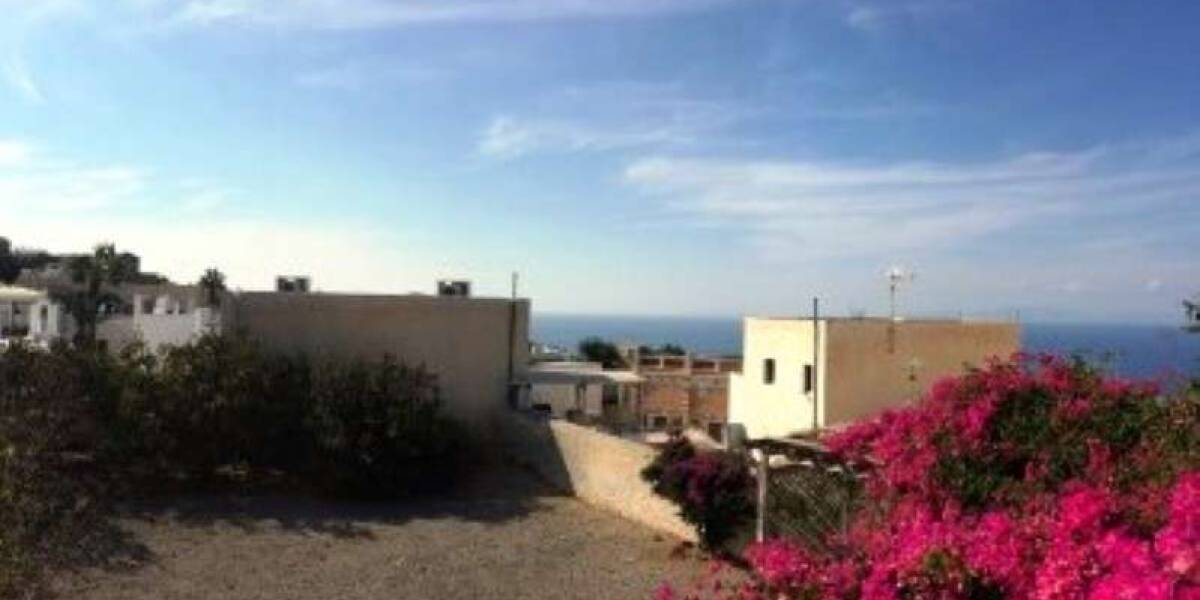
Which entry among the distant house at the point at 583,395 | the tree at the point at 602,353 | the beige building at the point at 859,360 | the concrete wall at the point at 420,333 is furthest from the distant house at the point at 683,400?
the concrete wall at the point at 420,333

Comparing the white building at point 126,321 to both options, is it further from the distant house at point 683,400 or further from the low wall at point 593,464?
the distant house at point 683,400

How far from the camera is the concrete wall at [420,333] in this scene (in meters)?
31.3

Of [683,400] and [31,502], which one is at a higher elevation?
[31,502]

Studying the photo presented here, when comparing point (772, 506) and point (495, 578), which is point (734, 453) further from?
point (495, 578)

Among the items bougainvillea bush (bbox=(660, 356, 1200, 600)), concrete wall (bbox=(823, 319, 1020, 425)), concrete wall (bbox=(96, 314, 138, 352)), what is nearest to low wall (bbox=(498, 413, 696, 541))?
concrete wall (bbox=(823, 319, 1020, 425))

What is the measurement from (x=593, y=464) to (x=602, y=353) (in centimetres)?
3653

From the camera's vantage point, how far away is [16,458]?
10422mm

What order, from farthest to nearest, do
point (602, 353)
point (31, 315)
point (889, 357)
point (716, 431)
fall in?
point (602, 353) < point (31, 315) < point (716, 431) < point (889, 357)

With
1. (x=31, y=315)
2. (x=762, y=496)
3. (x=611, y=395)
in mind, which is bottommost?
(x=762, y=496)

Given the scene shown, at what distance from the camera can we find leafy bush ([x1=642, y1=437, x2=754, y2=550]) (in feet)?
74.8

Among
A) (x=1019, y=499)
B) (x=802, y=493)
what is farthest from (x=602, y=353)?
(x=1019, y=499)

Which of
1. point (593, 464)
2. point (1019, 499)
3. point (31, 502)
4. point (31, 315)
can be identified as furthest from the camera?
point (31, 315)

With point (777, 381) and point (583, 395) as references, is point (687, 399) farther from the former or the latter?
point (777, 381)

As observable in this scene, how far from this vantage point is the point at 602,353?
64750 millimetres
